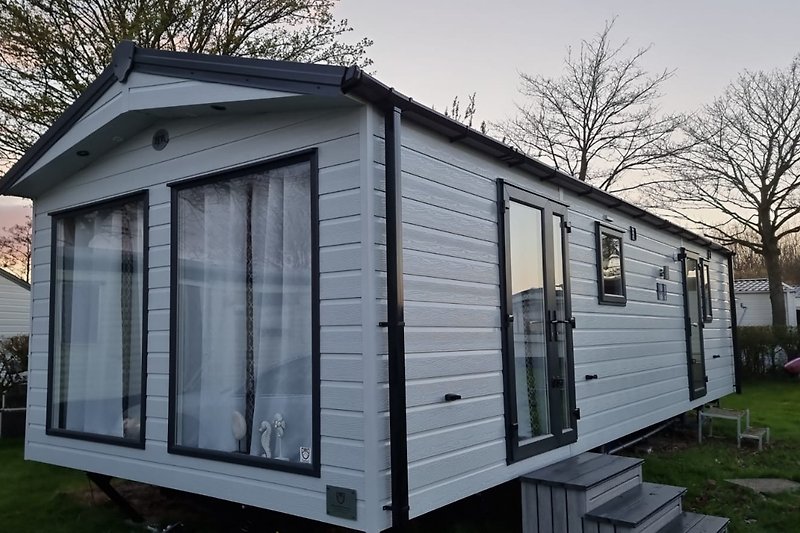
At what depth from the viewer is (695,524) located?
3.85 metres

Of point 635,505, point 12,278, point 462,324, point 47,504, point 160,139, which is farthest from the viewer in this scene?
point 12,278

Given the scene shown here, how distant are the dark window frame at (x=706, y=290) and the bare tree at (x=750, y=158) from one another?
29.2ft

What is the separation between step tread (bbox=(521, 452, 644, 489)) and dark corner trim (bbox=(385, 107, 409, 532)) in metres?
1.11

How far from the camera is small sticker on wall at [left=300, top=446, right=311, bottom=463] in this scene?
3176mm

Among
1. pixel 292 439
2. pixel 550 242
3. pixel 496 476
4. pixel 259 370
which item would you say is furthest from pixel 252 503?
pixel 550 242

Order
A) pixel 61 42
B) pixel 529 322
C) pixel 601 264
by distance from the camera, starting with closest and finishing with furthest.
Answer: pixel 529 322 < pixel 601 264 < pixel 61 42

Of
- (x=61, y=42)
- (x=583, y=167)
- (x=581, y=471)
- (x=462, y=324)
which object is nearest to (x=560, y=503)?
(x=581, y=471)

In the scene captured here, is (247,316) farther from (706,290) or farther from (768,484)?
(706,290)

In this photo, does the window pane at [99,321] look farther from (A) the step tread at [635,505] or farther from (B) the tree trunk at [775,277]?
(B) the tree trunk at [775,277]

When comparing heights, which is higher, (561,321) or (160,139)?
(160,139)

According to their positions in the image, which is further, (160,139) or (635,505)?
(160,139)

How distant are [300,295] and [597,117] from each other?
15.4m

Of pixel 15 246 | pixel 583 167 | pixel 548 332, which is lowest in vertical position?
pixel 548 332

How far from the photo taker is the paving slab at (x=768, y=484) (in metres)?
5.29
